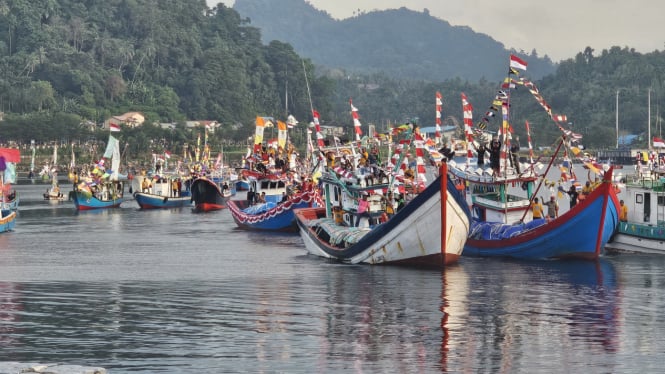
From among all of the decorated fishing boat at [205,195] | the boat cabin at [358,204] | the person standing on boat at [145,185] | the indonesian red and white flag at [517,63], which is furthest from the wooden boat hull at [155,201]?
the indonesian red and white flag at [517,63]

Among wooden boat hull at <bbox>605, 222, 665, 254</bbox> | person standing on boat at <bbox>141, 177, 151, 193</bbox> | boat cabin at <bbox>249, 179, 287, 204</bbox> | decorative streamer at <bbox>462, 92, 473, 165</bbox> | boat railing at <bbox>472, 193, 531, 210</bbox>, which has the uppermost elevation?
decorative streamer at <bbox>462, 92, 473, 165</bbox>

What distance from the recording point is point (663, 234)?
6025 centimetres

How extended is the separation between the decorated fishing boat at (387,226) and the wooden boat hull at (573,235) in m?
5.35

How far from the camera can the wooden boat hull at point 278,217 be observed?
81.6m

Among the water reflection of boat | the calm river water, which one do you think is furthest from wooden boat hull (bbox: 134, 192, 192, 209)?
the water reflection of boat

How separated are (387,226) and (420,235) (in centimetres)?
157

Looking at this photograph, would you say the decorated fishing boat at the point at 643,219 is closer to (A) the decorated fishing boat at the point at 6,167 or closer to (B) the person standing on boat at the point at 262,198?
(B) the person standing on boat at the point at 262,198

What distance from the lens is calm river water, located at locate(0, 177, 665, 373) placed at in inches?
1394

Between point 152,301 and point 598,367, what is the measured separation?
2031 centimetres

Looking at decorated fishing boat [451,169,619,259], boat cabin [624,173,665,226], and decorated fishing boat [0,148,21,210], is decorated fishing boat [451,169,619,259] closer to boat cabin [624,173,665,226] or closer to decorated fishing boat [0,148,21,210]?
boat cabin [624,173,665,226]

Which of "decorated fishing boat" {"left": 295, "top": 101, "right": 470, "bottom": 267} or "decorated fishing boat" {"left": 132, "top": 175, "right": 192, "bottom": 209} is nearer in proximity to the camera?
"decorated fishing boat" {"left": 295, "top": 101, "right": 470, "bottom": 267}

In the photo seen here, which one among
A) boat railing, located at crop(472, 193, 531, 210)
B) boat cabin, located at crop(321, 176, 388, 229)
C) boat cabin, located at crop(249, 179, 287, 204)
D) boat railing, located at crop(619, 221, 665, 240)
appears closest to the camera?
boat cabin, located at crop(321, 176, 388, 229)

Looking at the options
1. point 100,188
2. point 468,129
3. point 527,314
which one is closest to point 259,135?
point 468,129

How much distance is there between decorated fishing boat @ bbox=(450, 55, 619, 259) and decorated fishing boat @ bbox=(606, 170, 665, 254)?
1.16m
